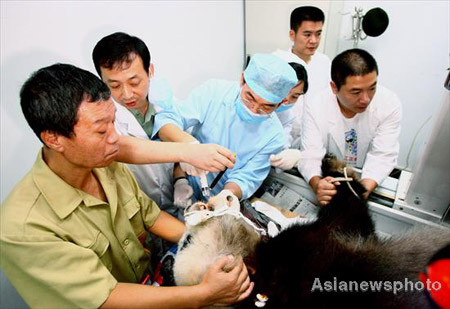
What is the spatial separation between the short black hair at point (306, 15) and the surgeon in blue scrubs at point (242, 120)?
1.28 m

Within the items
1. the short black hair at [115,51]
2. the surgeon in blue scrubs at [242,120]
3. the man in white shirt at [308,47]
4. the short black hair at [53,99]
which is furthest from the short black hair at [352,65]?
the short black hair at [53,99]

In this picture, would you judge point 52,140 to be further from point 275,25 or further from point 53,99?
point 275,25

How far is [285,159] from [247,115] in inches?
12.4

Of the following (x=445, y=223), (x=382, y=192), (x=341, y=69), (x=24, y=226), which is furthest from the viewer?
(x=341, y=69)

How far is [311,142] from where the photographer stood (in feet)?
5.76

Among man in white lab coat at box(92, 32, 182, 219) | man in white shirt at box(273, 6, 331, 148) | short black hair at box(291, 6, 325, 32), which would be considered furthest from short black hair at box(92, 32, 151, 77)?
short black hair at box(291, 6, 325, 32)

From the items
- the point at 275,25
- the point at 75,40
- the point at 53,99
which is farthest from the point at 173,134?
the point at 275,25

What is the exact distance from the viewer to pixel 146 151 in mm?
1093

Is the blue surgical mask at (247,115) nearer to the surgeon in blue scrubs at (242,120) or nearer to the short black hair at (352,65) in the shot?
the surgeon in blue scrubs at (242,120)

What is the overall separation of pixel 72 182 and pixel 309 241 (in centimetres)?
78

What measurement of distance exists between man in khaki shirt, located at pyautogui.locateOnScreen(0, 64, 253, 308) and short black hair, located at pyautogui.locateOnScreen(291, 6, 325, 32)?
7.11ft

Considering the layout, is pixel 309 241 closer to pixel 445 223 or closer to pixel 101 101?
pixel 445 223

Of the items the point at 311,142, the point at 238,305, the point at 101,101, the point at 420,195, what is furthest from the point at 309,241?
the point at 311,142

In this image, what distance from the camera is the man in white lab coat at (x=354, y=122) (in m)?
1.54
